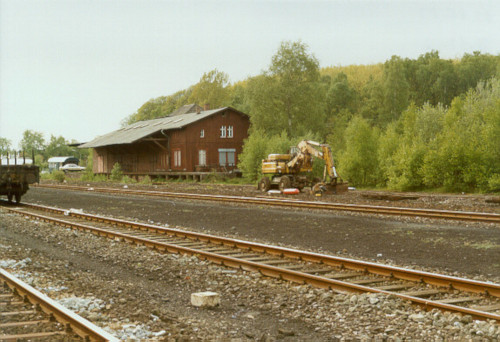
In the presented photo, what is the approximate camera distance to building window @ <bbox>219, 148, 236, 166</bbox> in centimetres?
5141

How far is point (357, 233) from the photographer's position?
13.7 m

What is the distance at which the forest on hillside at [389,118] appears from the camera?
28.3m

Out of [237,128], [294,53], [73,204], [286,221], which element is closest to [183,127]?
[237,128]

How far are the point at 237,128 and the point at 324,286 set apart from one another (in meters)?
45.7

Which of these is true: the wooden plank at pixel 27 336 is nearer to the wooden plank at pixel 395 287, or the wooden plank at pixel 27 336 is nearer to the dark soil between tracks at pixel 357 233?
the wooden plank at pixel 395 287

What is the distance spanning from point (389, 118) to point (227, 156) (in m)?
27.6

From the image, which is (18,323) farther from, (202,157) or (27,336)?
(202,157)

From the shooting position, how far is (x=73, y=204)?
24844 millimetres

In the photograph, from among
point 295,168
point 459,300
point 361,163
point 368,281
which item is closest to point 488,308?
point 459,300

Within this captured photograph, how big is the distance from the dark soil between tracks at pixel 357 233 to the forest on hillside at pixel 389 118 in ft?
42.8

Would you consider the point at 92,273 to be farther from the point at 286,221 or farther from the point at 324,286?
the point at 286,221

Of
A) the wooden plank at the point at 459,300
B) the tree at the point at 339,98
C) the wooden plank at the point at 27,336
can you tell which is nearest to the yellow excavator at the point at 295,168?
the wooden plank at the point at 459,300

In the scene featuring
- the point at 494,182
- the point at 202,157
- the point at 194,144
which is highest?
the point at 194,144

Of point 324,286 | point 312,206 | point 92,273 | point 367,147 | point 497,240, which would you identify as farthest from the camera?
point 367,147
